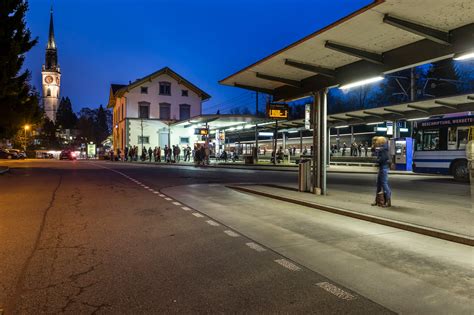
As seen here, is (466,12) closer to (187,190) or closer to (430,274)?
(430,274)

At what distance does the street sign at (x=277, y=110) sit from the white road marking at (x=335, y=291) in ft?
40.4

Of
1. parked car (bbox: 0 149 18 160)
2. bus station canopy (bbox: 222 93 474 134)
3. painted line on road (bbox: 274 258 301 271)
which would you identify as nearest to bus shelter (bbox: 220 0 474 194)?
painted line on road (bbox: 274 258 301 271)

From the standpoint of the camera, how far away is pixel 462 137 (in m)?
20.1

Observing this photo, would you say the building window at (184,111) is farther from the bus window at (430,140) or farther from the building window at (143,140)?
the bus window at (430,140)

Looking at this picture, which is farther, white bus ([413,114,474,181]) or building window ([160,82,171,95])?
building window ([160,82,171,95])

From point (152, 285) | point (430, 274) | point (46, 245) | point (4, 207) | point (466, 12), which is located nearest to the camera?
point (152, 285)

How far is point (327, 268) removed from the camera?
5.76m

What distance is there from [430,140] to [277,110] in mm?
9652

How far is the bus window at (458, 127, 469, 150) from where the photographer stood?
1980 centimetres

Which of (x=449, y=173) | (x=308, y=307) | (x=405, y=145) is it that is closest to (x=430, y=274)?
(x=308, y=307)

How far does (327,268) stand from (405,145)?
1011 inches

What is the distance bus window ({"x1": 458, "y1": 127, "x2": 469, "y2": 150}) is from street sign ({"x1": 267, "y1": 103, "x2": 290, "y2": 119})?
29.8 ft

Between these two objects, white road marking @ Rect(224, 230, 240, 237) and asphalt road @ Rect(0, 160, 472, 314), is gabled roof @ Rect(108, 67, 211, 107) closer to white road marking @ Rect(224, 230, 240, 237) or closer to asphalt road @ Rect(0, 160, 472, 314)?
asphalt road @ Rect(0, 160, 472, 314)

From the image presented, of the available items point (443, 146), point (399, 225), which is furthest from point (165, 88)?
point (399, 225)
